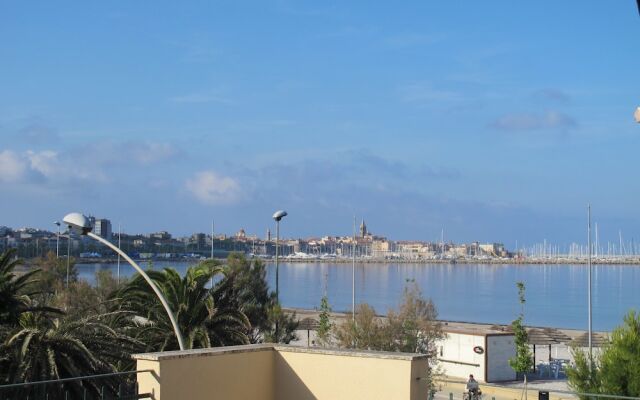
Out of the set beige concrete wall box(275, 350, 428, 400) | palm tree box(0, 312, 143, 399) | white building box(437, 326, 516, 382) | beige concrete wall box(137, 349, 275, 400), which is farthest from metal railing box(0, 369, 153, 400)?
white building box(437, 326, 516, 382)

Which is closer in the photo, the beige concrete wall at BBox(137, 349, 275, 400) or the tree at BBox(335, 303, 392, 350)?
the beige concrete wall at BBox(137, 349, 275, 400)

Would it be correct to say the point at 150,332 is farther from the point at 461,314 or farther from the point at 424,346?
the point at 461,314

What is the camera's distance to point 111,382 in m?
14.1

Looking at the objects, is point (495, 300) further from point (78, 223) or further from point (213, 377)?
point (213, 377)

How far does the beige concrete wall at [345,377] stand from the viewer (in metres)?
10.4

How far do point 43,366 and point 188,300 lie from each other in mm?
8711

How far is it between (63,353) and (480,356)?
24.9 m

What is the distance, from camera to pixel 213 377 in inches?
417

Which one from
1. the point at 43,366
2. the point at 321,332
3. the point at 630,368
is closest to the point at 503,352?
the point at 321,332

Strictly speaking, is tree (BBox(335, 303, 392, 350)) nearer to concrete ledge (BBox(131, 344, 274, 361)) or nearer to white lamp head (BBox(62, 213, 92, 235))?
white lamp head (BBox(62, 213, 92, 235))

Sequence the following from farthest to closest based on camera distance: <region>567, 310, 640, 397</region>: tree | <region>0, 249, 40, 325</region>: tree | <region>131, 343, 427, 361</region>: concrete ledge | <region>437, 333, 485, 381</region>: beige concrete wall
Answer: <region>437, 333, 485, 381</region>: beige concrete wall, <region>0, 249, 40, 325</region>: tree, <region>567, 310, 640, 397</region>: tree, <region>131, 343, 427, 361</region>: concrete ledge

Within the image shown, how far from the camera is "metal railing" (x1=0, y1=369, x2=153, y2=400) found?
9.94 metres

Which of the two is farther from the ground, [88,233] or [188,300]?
[88,233]

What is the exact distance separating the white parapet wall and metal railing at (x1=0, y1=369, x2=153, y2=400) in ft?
0.89
